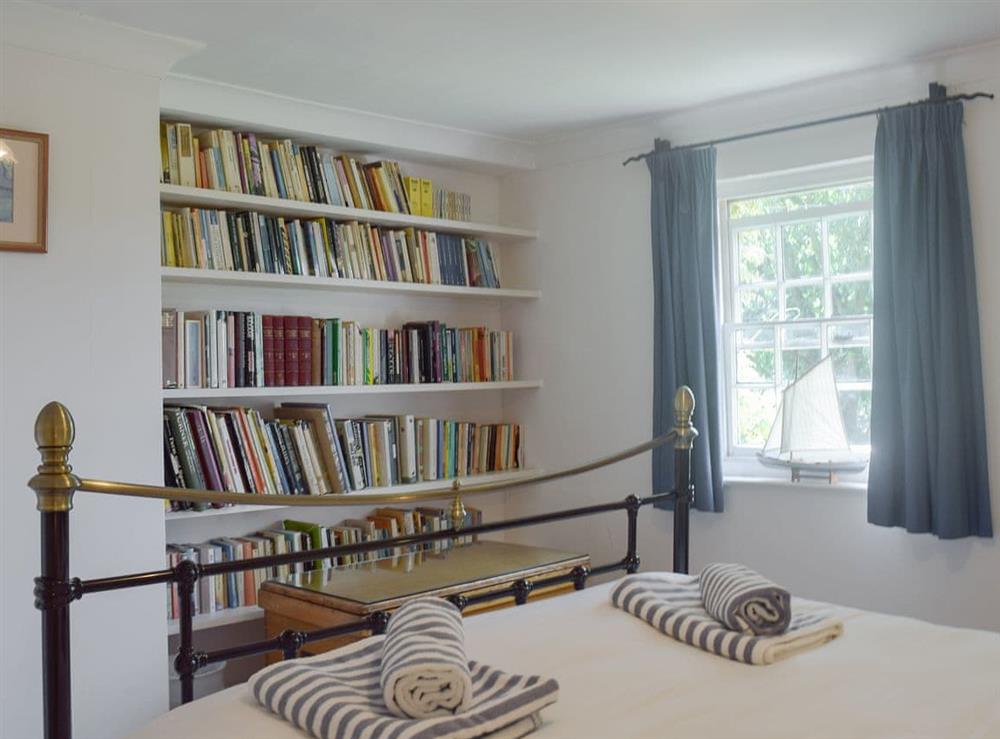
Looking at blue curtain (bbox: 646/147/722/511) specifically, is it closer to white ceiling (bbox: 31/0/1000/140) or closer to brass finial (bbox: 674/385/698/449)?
white ceiling (bbox: 31/0/1000/140)

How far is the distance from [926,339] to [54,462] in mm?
2674

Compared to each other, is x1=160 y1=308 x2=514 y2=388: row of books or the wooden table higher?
x1=160 y1=308 x2=514 y2=388: row of books

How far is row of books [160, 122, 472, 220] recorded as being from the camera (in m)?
3.38

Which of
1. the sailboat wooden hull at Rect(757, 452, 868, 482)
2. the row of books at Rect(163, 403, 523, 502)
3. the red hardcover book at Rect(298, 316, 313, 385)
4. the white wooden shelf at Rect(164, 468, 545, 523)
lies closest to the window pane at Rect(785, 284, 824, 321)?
the sailboat wooden hull at Rect(757, 452, 868, 482)

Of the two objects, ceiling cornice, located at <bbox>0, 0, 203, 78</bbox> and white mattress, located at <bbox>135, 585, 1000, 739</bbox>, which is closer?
white mattress, located at <bbox>135, 585, 1000, 739</bbox>

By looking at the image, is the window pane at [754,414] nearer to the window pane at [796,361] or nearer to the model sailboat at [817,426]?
the window pane at [796,361]

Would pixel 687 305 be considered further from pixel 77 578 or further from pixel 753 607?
pixel 77 578

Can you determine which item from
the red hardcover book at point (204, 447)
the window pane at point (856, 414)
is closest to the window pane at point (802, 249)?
the window pane at point (856, 414)

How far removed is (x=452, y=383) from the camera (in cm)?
419

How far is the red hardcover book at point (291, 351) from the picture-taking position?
3.65 m

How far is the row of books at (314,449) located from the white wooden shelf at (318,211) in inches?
28.1

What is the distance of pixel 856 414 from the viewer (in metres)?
3.63

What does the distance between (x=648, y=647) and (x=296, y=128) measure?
2464mm

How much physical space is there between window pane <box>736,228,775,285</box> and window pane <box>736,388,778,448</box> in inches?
17.4
